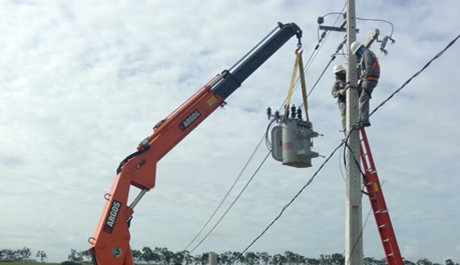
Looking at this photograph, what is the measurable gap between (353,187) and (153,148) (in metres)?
4.68

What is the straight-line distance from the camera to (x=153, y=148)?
42.9 feet

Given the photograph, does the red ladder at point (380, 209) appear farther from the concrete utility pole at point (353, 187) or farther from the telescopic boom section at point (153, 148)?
the telescopic boom section at point (153, 148)

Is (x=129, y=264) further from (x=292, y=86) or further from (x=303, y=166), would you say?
(x=292, y=86)

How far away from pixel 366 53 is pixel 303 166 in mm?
2613

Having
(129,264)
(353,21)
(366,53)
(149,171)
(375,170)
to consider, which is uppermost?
(353,21)

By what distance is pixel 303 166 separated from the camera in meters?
11.6

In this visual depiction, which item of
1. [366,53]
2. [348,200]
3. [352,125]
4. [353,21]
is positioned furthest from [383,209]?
[353,21]

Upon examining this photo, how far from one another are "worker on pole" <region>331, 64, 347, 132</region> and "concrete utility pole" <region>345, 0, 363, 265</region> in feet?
1.18

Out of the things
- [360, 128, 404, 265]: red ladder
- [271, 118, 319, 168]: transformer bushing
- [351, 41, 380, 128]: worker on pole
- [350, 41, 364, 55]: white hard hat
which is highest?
[350, 41, 364, 55]: white hard hat

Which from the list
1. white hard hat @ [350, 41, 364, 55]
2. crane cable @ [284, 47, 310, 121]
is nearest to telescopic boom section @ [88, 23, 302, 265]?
crane cable @ [284, 47, 310, 121]

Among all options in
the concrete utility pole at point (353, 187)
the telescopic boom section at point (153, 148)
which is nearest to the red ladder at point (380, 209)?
the concrete utility pole at point (353, 187)

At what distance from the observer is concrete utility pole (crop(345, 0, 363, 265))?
36.0 ft

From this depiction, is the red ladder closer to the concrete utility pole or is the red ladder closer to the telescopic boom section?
the concrete utility pole

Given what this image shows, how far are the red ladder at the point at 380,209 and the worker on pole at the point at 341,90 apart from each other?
802 millimetres
